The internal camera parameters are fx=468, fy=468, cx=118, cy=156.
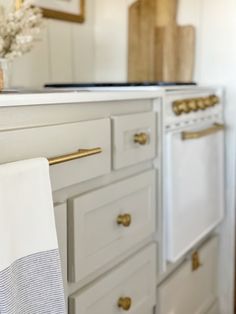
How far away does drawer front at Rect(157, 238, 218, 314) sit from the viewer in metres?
1.51

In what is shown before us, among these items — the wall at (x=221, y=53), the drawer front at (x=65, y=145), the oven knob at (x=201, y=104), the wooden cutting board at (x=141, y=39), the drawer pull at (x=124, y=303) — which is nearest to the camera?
the drawer front at (x=65, y=145)

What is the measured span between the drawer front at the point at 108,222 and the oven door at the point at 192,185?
0.10m

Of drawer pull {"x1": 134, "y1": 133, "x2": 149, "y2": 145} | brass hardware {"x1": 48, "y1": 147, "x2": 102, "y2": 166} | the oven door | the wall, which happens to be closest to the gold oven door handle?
the oven door

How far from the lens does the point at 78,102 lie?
1.03 meters

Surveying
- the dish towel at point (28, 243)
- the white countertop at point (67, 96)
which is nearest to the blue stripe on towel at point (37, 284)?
the dish towel at point (28, 243)

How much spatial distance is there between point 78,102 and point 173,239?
613 millimetres

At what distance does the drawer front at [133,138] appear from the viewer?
1.18m

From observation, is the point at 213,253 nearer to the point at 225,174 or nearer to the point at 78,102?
the point at 225,174

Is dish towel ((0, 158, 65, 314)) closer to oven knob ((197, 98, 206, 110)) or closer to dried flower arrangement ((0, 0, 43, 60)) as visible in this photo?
dried flower arrangement ((0, 0, 43, 60))

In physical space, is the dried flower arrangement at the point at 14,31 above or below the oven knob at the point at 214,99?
above

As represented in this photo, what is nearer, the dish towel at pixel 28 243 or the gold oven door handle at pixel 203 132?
the dish towel at pixel 28 243

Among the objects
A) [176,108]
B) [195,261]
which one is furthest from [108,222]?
[195,261]

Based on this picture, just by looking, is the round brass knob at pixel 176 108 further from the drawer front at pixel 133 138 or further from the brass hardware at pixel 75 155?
the brass hardware at pixel 75 155

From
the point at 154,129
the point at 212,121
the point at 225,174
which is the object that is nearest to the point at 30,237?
the point at 154,129
